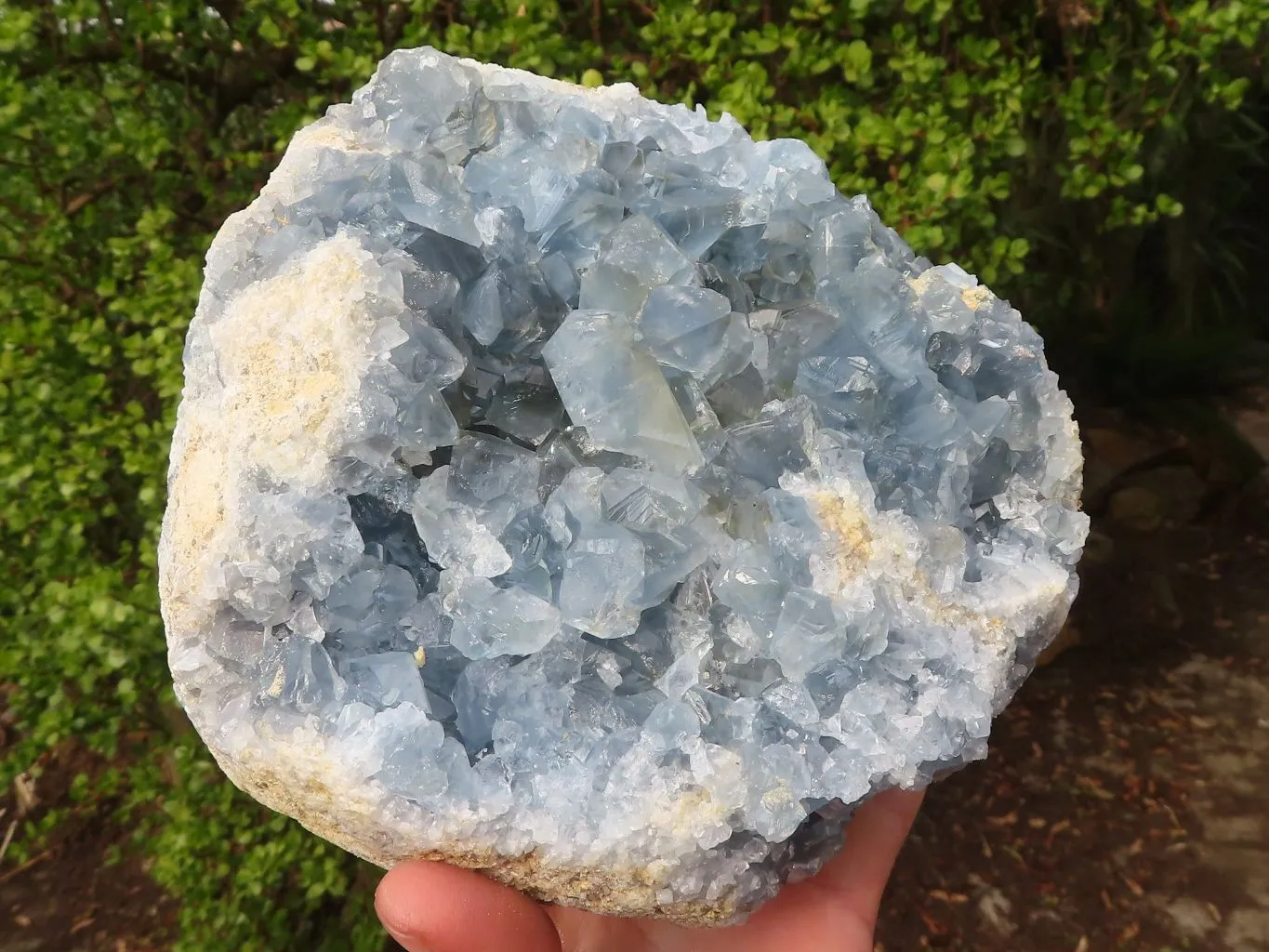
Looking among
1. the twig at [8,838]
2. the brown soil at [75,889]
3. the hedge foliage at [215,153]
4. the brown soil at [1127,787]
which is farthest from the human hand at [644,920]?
the twig at [8,838]

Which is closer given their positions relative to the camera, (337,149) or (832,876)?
(337,149)

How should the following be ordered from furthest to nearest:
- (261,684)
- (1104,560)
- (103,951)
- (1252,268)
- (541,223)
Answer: (1252,268), (1104,560), (103,951), (541,223), (261,684)

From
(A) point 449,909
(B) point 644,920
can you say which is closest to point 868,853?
(B) point 644,920

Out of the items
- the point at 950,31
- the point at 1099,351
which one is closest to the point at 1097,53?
the point at 950,31

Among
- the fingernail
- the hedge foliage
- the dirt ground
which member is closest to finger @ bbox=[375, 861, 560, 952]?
the fingernail

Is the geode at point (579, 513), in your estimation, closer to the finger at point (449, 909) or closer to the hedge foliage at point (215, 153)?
the finger at point (449, 909)

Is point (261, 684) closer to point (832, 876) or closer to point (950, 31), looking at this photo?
point (832, 876)
